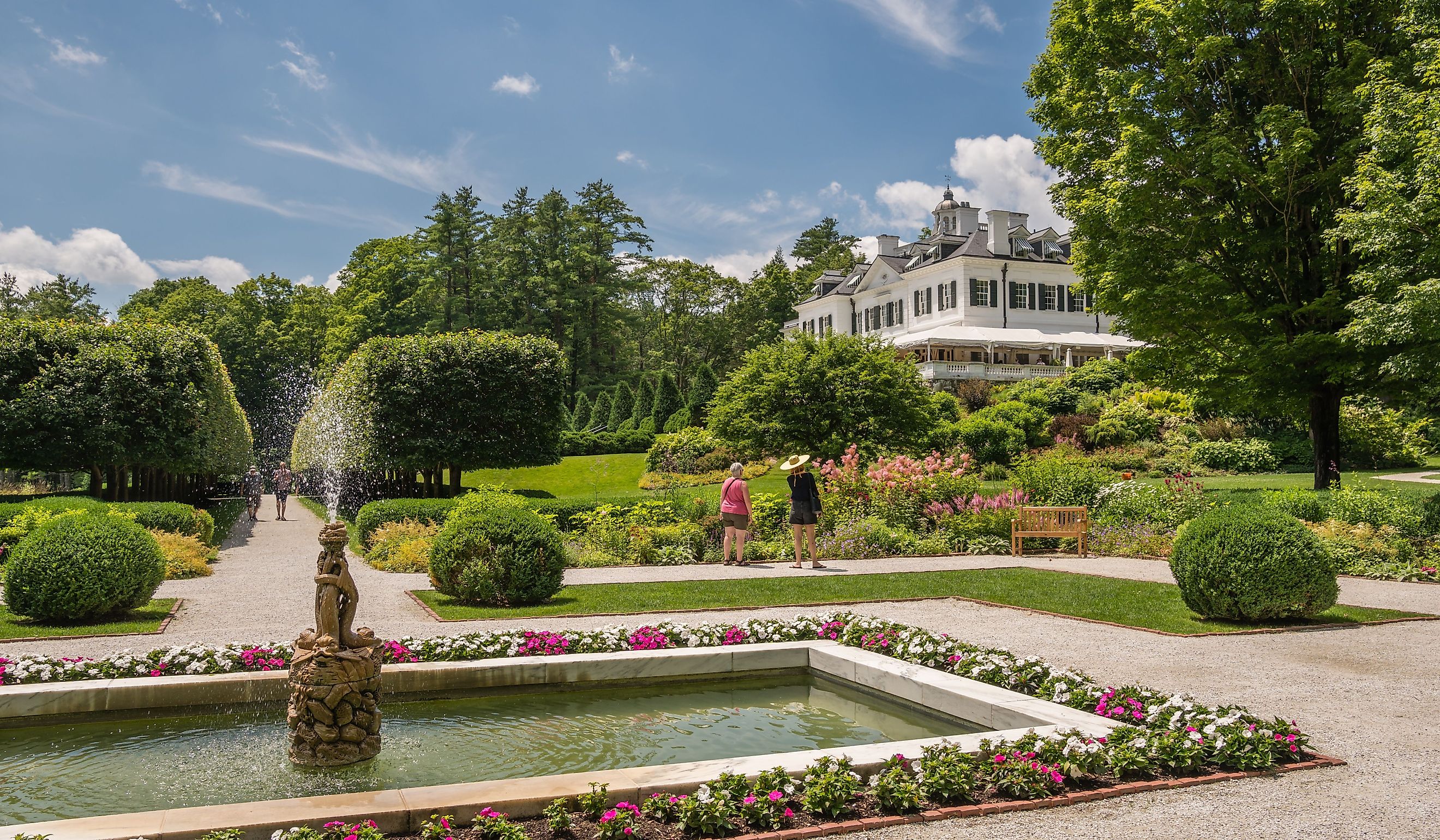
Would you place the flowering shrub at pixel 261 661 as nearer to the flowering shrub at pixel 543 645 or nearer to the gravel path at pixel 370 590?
the gravel path at pixel 370 590

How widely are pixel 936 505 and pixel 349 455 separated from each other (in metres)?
18.9

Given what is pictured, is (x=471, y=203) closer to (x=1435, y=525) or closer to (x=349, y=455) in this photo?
(x=349, y=455)

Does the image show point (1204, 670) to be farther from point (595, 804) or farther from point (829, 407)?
point (829, 407)

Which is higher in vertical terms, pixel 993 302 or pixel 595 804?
pixel 993 302

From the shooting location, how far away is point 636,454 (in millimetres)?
43719

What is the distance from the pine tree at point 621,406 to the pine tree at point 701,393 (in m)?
4.97

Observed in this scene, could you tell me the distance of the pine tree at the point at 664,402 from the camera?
155 feet

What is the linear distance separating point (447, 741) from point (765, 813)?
2.89 meters

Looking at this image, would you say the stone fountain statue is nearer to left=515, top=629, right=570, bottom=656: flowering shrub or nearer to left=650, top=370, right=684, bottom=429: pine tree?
left=515, top=629, right=570, bottom=656: flowering shrub

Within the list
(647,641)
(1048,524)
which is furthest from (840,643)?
(1048,524)

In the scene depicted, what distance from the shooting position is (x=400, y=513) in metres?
18.2

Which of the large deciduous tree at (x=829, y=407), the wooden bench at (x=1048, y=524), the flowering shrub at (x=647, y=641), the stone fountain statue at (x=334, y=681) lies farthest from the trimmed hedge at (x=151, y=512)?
the wooden bench at (x=1048, y=524)

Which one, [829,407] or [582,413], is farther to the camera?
[582,413]

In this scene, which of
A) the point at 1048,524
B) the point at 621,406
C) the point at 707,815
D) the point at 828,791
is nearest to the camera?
the point at 707,815
